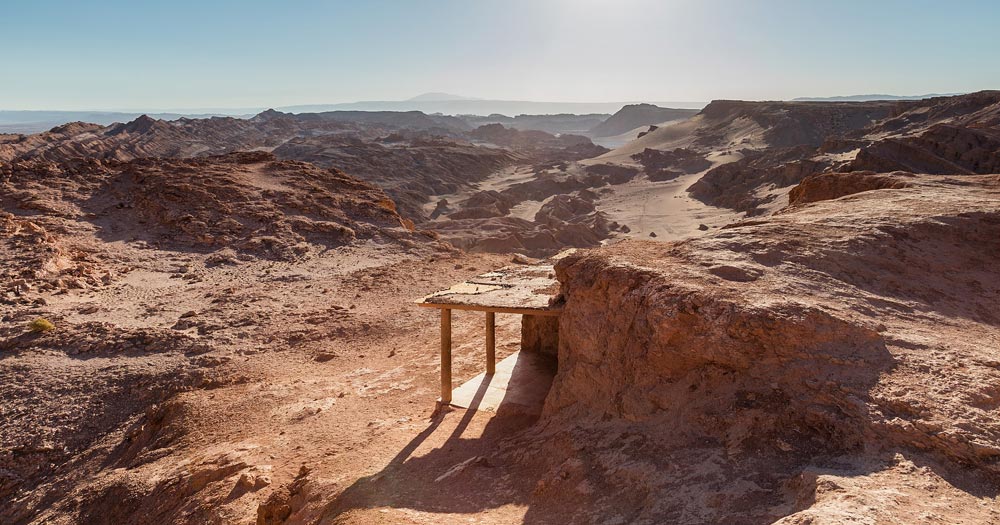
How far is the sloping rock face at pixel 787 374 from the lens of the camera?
361cm

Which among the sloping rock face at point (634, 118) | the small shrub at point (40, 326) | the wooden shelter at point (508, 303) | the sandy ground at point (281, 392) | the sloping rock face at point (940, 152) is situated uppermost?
the sloping rock face at point (634, 118)

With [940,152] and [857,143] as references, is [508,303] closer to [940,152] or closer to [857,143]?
[940,152]

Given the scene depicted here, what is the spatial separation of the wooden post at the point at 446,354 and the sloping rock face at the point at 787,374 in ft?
5.34

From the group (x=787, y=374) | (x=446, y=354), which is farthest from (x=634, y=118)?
(x=787, y=374)

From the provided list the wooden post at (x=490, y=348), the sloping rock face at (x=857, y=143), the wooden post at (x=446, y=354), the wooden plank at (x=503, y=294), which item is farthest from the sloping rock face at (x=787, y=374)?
the sloping rock face at (x=857, y=143)

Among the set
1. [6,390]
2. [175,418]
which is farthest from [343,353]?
[6,390]

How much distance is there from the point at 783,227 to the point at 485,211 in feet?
94.5

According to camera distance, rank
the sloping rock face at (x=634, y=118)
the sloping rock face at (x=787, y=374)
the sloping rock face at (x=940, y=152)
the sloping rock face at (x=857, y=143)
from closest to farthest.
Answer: the sloping rock face at (x=787, y=374)
the sloping rock face at (x=940, y=152)
the sloping rock face at (x=857, y=143)
the sloping rock face at (x=634, y=118)

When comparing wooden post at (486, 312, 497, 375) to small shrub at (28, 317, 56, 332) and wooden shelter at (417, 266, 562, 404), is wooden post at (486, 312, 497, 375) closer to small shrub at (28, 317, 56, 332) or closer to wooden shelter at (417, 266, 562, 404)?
wooden shelter at (417, 266, 562, 404)

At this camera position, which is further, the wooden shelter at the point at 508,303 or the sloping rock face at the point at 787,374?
the wooden shelter at the point at 508,303

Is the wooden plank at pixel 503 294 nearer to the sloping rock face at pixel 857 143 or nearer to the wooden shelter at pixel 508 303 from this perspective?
the wooden shelter at pixel 508 303

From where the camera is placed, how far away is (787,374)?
4.60 metres

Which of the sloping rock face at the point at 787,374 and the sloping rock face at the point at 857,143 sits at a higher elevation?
the sloping rock face at the point at 857,143

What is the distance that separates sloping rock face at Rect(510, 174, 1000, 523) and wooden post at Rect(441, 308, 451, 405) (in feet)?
5.34
